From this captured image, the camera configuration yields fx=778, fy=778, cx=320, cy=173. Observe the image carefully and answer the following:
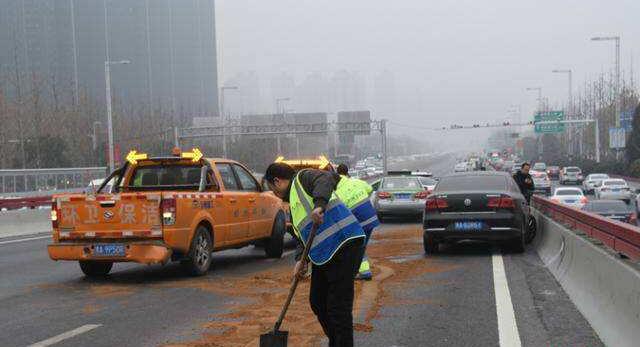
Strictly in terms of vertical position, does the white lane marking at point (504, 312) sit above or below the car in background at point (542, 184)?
above

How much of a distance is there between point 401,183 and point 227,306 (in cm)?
1495

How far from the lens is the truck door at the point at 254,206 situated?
1272 centimetres

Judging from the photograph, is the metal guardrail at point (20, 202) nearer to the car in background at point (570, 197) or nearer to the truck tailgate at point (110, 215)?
the truck tailgate at point (110, 215)

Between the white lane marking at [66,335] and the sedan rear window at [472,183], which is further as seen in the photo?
the sedan rear window at [472,183]

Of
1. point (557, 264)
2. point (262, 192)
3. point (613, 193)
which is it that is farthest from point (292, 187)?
point (613, 193)

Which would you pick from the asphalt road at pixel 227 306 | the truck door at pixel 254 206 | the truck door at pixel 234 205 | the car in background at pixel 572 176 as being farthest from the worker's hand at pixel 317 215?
the car in background at pixel 572 176

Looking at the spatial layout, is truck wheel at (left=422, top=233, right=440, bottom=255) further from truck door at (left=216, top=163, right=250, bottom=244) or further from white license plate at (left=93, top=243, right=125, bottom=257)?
white license plate at (left=93, top=243, right=125, bottom=257)

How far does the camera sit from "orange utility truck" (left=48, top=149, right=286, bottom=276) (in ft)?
34.5

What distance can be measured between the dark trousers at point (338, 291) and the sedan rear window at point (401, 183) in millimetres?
17380

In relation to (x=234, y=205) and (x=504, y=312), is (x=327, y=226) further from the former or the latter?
(x=234, y=205)

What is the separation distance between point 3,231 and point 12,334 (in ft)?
56.7

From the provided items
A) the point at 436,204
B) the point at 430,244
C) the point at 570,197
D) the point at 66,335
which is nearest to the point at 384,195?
the point at 430,244

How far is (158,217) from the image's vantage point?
1049cm

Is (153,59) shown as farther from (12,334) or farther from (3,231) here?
(12,334)
